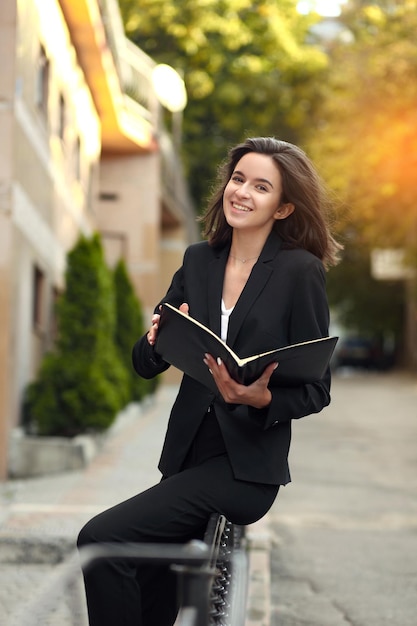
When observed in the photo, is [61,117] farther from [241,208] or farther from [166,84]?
[241,208]

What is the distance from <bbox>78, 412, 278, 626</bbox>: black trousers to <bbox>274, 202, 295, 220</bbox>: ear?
2.25 ft

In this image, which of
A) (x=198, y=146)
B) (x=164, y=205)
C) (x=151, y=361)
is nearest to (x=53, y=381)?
(x=151, y=361)

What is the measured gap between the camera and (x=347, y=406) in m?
24.4

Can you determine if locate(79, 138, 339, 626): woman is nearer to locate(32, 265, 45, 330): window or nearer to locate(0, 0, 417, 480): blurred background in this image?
locate(0, 0, 417, 480): blurred background

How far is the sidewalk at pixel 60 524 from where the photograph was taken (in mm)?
6660

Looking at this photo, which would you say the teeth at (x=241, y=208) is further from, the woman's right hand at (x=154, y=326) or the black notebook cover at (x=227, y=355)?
the black notebook cover at (x=227, y=355)

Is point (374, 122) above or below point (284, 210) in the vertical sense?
above

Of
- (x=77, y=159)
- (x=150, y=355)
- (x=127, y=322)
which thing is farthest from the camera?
(x=127, y=322)

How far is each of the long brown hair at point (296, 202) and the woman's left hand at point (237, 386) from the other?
2.14ft

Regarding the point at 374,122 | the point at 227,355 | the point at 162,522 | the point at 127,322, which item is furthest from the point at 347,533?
the point at 374,122

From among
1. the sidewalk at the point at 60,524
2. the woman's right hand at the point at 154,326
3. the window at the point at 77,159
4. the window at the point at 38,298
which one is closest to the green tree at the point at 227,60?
the window at the point at 77,159

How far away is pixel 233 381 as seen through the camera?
335 cm

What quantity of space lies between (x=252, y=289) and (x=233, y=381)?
442 millimetres

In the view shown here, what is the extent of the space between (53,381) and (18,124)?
109 inches
